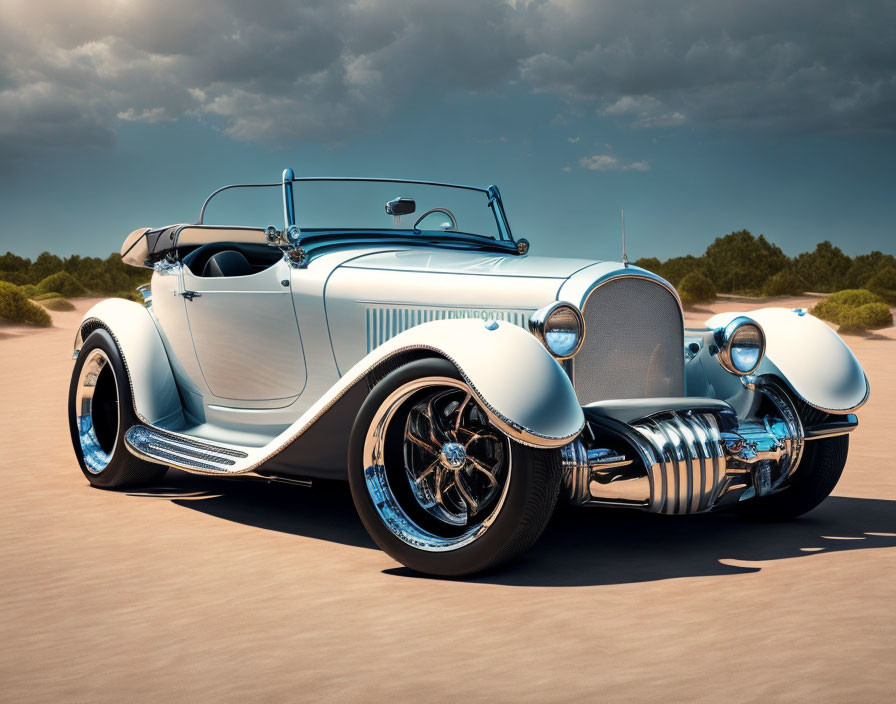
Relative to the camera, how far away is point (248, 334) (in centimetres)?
542

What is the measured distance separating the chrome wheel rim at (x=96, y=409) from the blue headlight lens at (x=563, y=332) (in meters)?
3.35

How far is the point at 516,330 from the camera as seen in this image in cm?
398

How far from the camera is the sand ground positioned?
284 cm

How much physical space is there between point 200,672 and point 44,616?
982 millimetres

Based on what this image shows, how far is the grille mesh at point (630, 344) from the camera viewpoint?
4453mm

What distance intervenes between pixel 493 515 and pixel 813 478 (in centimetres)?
207

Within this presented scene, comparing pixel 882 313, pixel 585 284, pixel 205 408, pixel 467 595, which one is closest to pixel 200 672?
pixel 467 595

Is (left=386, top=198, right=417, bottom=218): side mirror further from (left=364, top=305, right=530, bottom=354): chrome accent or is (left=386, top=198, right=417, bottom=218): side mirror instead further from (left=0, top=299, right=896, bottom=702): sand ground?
(left=0, top=299, right=896, bottom=702): sand ground

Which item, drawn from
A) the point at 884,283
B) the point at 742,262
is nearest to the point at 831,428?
the point at 884,283

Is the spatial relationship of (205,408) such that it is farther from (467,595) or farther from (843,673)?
(843,673)

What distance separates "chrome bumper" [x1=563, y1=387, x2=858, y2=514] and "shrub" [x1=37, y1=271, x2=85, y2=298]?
37.4 m

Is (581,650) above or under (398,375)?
under

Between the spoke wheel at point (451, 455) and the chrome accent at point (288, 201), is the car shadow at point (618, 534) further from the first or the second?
the chrome accent at point (288, 201)

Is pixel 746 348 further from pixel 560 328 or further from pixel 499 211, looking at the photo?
pixel 499 211
